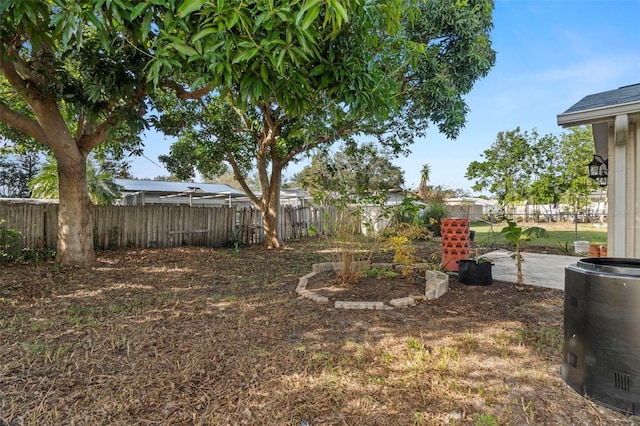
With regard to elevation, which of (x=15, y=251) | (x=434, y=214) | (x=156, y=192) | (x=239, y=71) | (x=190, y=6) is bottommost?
(x=15, y=251)

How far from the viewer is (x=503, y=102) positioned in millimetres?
11398

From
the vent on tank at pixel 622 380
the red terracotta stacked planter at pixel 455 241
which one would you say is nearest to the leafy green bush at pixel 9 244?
the red terracotta stacked planter at pixel 455 241

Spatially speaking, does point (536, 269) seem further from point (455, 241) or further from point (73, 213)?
point (73, 213)

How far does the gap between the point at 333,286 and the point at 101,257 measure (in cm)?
487

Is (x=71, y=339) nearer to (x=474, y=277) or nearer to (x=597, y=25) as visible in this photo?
(x=474, y=277)

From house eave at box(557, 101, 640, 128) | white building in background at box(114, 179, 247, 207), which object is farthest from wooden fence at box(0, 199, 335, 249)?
white building in background at box(114, 179, 247, 207)

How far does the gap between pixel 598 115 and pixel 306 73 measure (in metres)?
2.70

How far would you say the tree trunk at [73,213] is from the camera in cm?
526

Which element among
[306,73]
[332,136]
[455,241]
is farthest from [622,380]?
[332,136]

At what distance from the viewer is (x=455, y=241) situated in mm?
5426

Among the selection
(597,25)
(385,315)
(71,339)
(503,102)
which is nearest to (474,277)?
(385,315)

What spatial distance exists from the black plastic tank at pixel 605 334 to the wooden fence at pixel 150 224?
3.28 m

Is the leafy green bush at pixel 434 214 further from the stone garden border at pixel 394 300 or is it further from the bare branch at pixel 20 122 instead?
the bare branch at pixel 20 122

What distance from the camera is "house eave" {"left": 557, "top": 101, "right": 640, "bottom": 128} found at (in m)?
2.89
